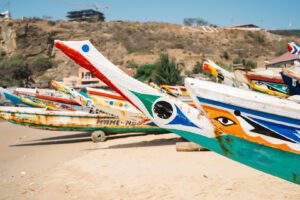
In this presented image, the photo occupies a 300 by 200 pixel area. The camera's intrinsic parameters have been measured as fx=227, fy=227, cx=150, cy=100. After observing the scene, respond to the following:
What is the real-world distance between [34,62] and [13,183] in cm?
5302

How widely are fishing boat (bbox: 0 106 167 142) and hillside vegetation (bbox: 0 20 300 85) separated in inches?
1633

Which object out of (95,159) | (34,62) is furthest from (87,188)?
(34,62)

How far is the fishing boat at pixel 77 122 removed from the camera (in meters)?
9.43

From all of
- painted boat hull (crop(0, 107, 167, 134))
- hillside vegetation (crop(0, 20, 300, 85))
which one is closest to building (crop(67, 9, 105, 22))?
hillside vegetation (crop(0, 20, 300, 85))

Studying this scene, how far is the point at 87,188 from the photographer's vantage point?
4.95 metres

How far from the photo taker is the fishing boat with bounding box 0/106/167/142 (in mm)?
9430

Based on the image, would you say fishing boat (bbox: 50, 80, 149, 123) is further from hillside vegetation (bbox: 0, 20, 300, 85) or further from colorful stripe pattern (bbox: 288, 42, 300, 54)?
hillside vegetation (bbox: 0, 20, 300, 85)

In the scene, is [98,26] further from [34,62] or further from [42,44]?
[34,62]

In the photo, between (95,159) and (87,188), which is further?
(95,159)

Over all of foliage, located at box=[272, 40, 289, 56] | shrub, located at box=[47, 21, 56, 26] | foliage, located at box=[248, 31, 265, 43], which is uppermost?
shrub, located at box=[47, 21, 56, 26]

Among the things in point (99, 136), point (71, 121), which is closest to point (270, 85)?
point (99, 136)

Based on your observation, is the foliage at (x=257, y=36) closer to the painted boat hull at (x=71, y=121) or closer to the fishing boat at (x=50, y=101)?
the fishing boat at (x=50, y=101)

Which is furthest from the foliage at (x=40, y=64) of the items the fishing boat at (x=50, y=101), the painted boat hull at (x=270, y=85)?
the painted boat hull at (x=270, y=85)

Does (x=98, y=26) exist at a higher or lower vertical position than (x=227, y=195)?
higher
